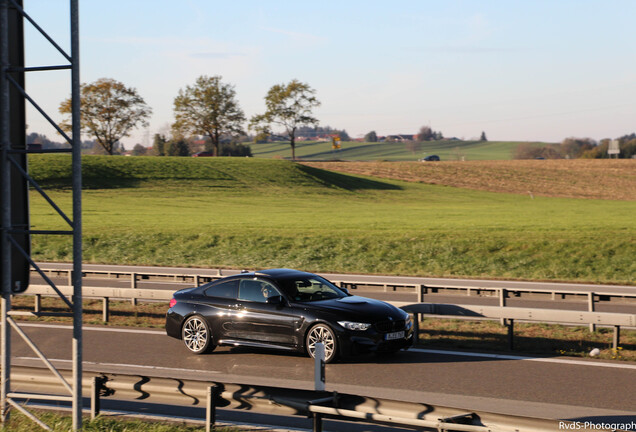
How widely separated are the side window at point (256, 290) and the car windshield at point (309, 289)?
241 millimetres

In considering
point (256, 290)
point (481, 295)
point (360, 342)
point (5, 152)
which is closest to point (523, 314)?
point (360, 342)

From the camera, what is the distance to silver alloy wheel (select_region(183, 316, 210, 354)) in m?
13.0

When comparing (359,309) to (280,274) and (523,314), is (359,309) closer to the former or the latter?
(280,274)

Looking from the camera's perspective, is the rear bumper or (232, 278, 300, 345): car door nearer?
(232, 278, 300, 345): car door

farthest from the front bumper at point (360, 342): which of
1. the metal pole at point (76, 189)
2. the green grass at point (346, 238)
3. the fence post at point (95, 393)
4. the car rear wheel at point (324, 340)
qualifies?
the green grass at point (346, 238)

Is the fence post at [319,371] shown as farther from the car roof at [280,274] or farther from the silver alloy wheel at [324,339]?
the car roof at [280,274]

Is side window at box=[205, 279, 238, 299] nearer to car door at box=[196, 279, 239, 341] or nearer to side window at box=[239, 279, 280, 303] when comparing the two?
car door at box=[196, 279, 239, 341]

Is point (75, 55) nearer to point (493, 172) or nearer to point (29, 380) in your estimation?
point (29, 380)

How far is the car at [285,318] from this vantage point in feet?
39.2

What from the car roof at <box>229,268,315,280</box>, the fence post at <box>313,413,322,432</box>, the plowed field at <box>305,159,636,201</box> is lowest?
the fence post at <box>313,413,322,432</box>

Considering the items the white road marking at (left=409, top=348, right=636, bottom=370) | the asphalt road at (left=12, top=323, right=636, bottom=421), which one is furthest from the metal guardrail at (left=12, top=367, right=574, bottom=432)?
the white road marking at (left=409, top=348, right=636, bottom=370)

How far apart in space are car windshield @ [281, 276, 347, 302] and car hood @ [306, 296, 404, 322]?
0.82ft

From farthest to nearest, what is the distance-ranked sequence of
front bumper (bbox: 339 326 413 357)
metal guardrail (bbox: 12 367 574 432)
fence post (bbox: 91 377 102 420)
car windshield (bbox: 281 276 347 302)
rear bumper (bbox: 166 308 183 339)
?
rear bumper (bbox: 166 308 183 339)
car windshield (bbox: 281 276 347 302)
front bumper (bbox: 339 326 413 357)
fence post (bbox: 91 377 102 420)
metal guardrail (bbox: 12 367 574 432)

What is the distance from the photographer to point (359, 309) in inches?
478
